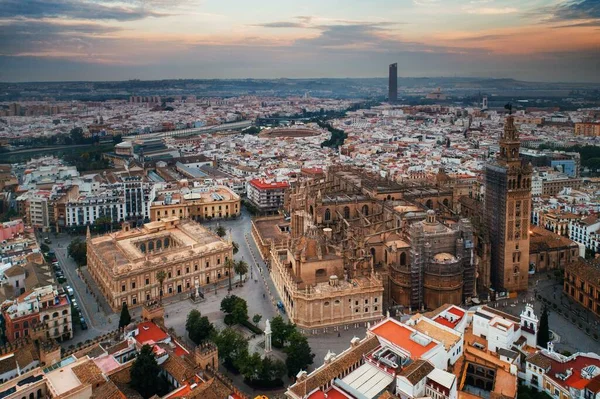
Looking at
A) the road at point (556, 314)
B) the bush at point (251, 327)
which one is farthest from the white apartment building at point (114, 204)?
the road at point (556, 314)

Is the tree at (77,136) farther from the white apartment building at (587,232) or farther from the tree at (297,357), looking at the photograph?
the tree at (297,357)

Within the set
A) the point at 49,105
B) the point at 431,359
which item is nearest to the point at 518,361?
the point at 431,359

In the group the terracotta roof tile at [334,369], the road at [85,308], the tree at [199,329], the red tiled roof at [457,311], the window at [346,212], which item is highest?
the window at [346,212]

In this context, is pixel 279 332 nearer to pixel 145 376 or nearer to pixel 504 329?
pixel 145 376

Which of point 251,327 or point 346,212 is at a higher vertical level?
point 346,212

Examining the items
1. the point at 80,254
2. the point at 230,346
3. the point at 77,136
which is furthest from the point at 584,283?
the point at 77,136

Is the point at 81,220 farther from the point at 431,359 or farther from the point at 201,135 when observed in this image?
the point at 201,135

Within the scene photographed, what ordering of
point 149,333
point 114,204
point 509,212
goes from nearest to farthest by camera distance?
1. point 149,333
2. point 509,212
3. point 114,204
